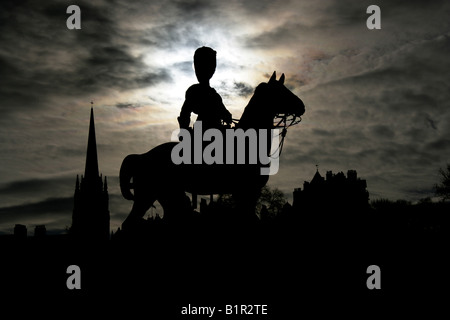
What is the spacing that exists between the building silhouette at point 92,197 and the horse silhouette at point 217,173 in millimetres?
93132

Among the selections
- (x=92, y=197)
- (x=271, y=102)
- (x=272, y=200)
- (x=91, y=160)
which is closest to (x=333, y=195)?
(x=272, y=200)

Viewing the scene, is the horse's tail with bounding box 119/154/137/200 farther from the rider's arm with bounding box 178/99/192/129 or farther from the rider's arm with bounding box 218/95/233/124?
the rider's arm with bounding box 218/95/233/124

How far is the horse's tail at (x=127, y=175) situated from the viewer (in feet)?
34.6

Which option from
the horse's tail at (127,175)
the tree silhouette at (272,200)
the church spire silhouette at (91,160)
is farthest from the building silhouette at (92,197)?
the horse's tail at (127,175)

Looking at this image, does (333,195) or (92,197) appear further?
(92,197)

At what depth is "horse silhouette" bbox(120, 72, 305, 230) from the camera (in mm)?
10180

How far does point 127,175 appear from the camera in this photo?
34.7 feet

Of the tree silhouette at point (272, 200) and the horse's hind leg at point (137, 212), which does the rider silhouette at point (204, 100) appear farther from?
the tree silhouette at point (272, 200)

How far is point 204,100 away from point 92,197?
100217 millimetres

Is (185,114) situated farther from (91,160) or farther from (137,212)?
(91,160)

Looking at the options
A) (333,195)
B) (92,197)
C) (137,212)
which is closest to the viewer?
(137,212)
